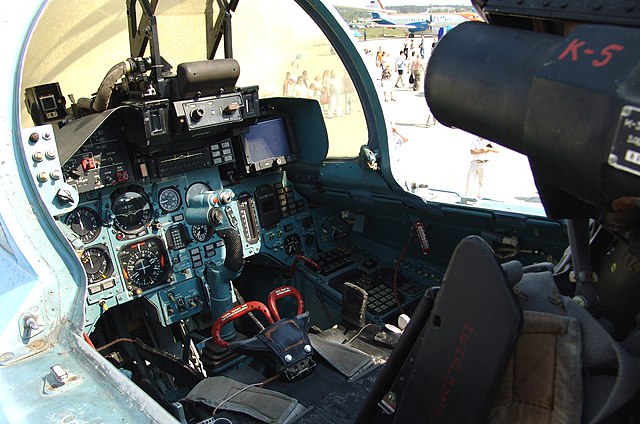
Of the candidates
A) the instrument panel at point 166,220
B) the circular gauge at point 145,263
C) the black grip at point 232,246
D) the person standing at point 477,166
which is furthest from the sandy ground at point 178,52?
the person standing at point 477,166

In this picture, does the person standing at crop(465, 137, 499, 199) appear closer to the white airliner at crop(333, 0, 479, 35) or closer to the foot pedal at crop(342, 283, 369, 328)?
the foot pedal at crop(342, 283, 369, 328)

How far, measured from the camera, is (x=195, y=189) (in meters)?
3.88

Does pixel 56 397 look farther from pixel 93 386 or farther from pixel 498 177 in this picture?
pixel 498 177

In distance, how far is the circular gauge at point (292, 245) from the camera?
13.8ft

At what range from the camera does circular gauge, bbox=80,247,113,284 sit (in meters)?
3.44

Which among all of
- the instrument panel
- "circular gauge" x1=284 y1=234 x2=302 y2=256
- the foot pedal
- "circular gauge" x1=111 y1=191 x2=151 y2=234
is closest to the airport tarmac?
"circular gauge" x1=284 y1=234 x2=302 y2=256

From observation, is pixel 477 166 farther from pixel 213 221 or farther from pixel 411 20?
pixel 411 20

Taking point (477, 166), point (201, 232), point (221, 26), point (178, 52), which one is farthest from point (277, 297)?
point (477, 166)

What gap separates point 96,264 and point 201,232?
0.74 meters

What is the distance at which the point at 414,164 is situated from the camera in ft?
29.5

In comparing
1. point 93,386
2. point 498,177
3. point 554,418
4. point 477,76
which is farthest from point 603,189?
point 498,177

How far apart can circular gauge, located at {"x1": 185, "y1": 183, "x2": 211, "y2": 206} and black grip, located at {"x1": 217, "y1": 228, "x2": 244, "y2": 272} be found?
1.45 feet

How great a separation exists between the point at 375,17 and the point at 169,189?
4200 cm

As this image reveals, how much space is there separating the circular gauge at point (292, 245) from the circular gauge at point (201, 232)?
61cm
